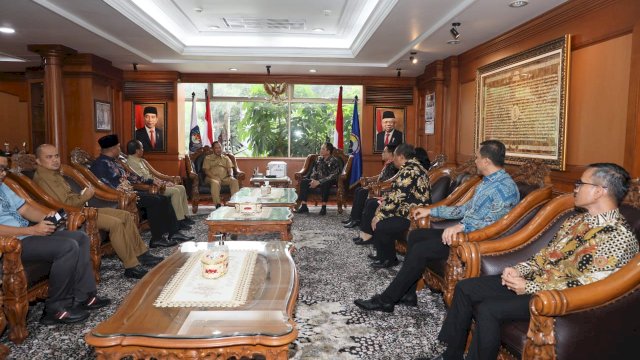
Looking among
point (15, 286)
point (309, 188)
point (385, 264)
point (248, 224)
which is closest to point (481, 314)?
point (385, 264)

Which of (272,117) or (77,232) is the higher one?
(272,117)

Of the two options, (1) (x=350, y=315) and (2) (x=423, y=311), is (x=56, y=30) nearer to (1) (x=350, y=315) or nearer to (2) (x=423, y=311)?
(1) (x=350, y=315)

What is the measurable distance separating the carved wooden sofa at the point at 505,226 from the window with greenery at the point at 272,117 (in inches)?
265

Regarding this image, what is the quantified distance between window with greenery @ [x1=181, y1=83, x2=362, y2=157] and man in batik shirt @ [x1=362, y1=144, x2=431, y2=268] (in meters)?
5.76

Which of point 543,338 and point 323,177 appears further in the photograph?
point 323,177

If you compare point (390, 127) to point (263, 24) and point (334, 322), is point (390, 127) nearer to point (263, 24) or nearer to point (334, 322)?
point (263, 24)

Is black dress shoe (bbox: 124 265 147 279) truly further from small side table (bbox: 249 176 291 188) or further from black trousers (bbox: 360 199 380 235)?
small side table (bbox: 249 176 291 188)

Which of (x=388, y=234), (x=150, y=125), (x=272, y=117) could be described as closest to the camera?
(x=388, y=234)

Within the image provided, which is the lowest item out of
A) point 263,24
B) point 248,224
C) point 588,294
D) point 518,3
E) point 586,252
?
point 248,224

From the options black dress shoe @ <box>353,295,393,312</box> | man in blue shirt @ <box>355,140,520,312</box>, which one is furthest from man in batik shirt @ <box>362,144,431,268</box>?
black dress shoe @ <box>353,295,393,312</box>

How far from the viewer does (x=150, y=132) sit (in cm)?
895

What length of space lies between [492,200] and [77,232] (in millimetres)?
2933

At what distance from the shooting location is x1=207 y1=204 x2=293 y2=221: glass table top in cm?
417

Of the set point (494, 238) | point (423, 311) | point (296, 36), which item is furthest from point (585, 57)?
point (296, 36)
